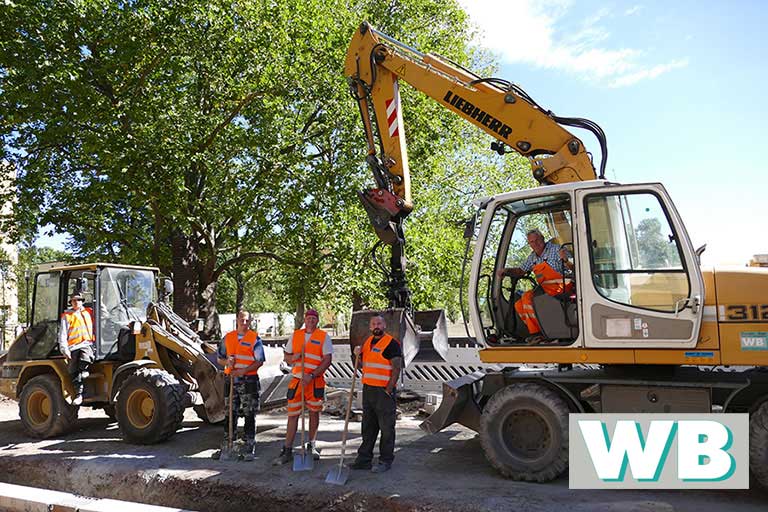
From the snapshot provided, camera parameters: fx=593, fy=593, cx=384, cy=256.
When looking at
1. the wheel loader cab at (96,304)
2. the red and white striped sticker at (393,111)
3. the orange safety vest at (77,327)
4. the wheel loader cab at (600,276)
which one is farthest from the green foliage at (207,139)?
the wheel loader cab at (600,276)

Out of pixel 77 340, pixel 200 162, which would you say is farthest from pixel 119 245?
pixel 77 340

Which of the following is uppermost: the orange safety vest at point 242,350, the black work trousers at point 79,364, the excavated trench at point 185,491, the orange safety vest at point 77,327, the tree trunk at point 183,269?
the tree trunk at point 183,269

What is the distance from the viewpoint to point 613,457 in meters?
5.76

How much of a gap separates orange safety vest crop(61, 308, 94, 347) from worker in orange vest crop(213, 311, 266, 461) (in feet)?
8.89

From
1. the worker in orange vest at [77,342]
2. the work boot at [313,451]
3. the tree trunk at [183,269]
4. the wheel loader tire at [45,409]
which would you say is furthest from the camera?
the tree trunk at [183,269]

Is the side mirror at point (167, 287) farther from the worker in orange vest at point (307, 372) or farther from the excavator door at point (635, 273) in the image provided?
the excavator door at point (635, 273)

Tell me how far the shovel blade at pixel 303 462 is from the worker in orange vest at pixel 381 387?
0.48 metres

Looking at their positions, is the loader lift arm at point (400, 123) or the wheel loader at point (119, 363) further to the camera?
the wheel loader at point (119, 363)

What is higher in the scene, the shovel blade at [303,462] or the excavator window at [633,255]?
the excavator window at [633,255]

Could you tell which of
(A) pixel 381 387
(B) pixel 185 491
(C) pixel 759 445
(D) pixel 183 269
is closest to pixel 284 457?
(B) pixel 185 491

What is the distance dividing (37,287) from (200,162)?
5.45m

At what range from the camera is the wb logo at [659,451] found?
5.35 metres

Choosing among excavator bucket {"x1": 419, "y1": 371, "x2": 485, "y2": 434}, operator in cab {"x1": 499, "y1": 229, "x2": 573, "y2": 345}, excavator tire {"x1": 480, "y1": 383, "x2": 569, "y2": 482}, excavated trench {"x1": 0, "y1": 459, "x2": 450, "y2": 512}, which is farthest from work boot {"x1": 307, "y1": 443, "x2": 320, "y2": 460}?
operator in cab {"x1": 499, "y1": 229, "x2": 573, "y2": 345}

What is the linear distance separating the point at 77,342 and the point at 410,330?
4906 millimetres
